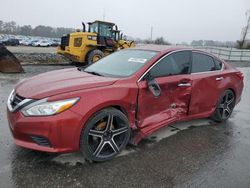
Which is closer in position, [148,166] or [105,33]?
[148,166]

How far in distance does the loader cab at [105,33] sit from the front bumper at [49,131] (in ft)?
36.8

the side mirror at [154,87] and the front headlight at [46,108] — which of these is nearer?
the front headlight at [46,108]

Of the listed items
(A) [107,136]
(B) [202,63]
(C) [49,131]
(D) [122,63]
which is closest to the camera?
(C) [49,131]

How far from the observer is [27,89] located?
125 inches

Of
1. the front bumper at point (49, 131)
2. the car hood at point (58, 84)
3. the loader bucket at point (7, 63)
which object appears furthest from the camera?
the loader bucket at point (7, 63)

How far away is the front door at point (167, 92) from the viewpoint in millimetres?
3578

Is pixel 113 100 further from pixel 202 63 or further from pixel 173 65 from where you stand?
pixel 202 63

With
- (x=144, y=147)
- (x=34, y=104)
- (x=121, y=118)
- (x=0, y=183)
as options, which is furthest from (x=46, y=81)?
(x=144, y=147)

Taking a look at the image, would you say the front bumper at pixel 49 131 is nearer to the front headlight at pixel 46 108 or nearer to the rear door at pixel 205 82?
the front headlight at pixel 46 108

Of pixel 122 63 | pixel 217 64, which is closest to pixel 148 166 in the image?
Answer: pixel 122 63

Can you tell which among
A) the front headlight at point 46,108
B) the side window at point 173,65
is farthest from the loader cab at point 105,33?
the front headlight at point 46,108

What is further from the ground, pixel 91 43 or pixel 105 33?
pixel 105 33

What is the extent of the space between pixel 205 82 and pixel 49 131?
9.74 feet

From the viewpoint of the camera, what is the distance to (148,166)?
3.24 metres
